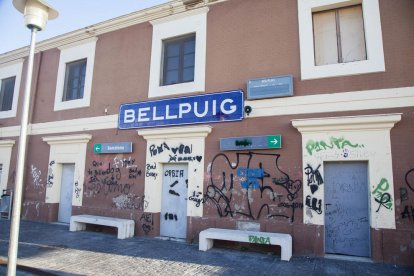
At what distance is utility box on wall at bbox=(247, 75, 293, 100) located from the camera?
715cm

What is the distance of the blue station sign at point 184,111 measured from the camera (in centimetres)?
774

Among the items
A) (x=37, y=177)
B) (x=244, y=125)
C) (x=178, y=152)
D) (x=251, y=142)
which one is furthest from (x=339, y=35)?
(x=37, y=177)

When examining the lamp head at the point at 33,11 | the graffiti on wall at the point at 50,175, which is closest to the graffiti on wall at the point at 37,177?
the graffiti on wall at the point at 50,175

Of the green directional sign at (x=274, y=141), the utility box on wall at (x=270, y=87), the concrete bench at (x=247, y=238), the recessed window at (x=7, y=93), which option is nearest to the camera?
the concrete bench at (x=247, y=238)

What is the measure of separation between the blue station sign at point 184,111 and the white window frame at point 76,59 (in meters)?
1.81

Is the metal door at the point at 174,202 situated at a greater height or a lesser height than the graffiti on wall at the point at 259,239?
greater

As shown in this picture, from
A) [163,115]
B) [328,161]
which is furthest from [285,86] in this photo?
[163,115]

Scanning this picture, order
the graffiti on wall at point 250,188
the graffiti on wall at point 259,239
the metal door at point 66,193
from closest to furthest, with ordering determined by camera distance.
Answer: the graffiti on wall at point 259,239, the graffiti on wall at point 250,188, the metal door at point 66,193

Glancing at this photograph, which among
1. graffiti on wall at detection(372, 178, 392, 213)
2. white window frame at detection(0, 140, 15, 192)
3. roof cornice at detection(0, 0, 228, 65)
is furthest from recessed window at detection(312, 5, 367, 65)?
white window frame at detection(0, 140, 15, 192)

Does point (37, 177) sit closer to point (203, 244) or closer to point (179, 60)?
point (179, 60)

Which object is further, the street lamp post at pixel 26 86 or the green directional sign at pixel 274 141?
the green directional sign at pixel 274 141

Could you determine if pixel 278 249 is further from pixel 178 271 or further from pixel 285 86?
pixel 285 86

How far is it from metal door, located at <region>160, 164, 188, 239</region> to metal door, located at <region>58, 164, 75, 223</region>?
392 centimetres

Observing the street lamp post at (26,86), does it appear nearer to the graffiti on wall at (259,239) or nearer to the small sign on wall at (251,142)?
the graffiti on wall at (259,239)
